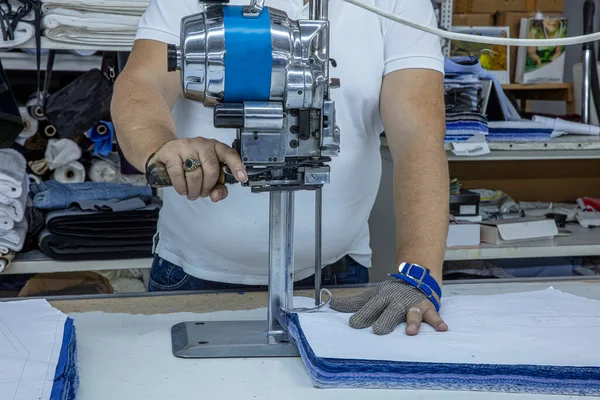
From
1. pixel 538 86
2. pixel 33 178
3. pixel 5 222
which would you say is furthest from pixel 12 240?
pixel 538 86

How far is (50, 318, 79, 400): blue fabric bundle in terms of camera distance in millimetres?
831

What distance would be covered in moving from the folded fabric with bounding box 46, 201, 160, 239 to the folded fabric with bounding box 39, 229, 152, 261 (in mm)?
14

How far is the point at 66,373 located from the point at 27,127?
5.56 ft

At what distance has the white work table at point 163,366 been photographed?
902 millimetres

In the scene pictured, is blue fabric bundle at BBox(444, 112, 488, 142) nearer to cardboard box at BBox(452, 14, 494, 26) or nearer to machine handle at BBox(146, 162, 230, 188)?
cardboard box at BBox(452, 14, 494, 26)

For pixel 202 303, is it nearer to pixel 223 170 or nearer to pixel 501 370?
pixel 223 170

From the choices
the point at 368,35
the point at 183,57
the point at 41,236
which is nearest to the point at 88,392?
the point at 183,57

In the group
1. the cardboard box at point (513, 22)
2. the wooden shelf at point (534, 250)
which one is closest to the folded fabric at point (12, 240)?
the wooden shelf at point (534, 250)

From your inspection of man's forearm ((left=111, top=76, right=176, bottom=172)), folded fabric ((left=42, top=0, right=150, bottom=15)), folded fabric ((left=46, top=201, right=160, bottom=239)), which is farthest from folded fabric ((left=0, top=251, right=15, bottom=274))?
man's forearm ((left=111, top=76, right=176, bottom=172))

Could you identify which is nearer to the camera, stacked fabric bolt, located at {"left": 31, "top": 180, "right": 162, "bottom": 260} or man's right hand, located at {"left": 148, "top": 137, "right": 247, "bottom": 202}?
man's right hand, located at {"left": 148, "top": 137, "right": 247, "bottom": 202}

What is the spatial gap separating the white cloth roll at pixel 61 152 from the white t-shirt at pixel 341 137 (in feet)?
3.72

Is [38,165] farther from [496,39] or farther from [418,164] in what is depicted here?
[496,39]

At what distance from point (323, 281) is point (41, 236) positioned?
43.8 inches

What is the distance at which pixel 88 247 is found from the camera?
88.4 inches
